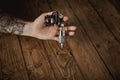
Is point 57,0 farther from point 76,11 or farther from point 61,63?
point 61,63

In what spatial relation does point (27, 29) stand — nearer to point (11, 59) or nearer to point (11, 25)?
point (11, 25)

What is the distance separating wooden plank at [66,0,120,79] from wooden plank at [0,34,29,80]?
1.96 ft

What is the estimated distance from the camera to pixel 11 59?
155cm

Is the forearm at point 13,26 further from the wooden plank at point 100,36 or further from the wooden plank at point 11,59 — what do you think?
the wooden plank at point 100,36

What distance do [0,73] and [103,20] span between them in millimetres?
980

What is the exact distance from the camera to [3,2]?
1992mm

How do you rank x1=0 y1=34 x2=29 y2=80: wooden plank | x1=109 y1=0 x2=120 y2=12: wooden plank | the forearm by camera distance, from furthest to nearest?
x1=109 y1=0 x2=120 y2=12: wooden plank, the forearm, x1=0 y1=34 x2=29 y2=80: wooden plank

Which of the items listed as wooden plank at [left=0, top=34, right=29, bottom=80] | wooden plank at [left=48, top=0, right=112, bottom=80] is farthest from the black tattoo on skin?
wooden plank at [left=48, top=0, right=112, bottom=80]

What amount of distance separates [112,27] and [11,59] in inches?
35.0

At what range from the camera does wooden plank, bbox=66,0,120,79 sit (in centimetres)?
154

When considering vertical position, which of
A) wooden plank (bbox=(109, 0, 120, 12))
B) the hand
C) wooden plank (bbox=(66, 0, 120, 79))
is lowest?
wooden plank (bbox=(66, 0, 120, 79))

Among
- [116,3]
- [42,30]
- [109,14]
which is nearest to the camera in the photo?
[42,30]

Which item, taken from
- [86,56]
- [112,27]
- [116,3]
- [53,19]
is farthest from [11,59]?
[116,3]

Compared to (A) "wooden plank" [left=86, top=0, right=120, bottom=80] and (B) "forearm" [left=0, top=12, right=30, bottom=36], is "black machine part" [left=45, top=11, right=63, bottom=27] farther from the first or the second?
(A) "wooden plank" [left=86, top=0, right=120, bottom=80]
